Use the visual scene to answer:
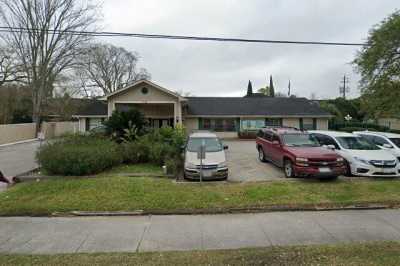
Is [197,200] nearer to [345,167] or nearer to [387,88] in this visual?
[345,167]

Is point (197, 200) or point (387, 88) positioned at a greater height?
point (387, 88)

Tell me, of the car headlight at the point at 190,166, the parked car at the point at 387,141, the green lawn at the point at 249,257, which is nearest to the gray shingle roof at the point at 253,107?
the parked car at the point at 387,141

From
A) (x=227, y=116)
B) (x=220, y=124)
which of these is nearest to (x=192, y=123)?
(x=220, y=124)

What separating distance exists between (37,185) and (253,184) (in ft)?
22.5

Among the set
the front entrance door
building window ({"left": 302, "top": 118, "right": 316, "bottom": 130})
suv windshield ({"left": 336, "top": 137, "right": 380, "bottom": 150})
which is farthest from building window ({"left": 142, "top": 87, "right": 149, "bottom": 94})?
building window ({"left": 302, "top": 118, "right": 316, "bottom": 130})

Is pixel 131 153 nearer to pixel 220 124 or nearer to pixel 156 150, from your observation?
pixel 156 150

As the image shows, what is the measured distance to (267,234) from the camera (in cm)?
471

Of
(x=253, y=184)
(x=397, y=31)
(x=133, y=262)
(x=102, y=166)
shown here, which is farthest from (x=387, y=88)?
(x=133, y=262)

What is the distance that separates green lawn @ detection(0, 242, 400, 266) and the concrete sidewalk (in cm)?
28

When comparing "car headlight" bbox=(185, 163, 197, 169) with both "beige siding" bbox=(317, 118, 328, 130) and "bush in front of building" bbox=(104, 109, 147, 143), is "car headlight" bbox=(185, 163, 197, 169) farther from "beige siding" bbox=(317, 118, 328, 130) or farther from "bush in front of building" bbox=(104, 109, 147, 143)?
"beige siding" bbox=(317, 118, 328, 130)

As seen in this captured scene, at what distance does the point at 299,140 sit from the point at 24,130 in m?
27.4

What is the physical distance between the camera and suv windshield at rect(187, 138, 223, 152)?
9.69 metres

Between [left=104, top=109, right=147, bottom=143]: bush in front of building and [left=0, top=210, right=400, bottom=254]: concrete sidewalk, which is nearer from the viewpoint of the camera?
[left=0, top=210, right=400, bottom=254]: concrete sidewalk

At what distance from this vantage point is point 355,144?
9.85m
